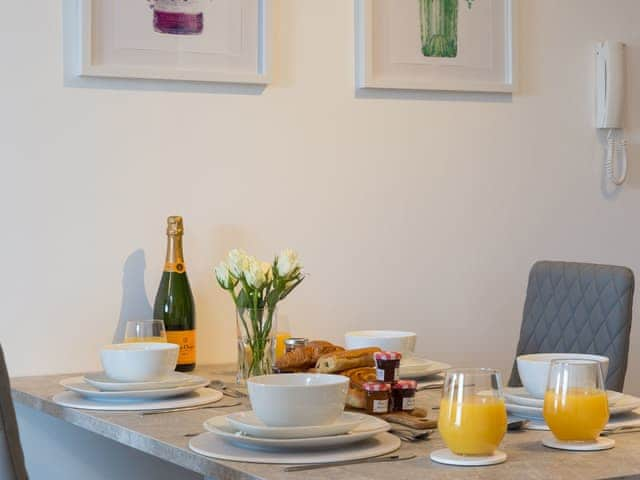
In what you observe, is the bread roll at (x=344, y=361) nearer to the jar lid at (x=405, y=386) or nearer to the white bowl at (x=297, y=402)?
the jar lid at (x=405, y=386)

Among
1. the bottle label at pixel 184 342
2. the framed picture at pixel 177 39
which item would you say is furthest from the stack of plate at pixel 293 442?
the framed picture at pixel 177 39

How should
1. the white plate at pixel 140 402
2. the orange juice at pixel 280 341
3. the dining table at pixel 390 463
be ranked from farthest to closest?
the orange juice at pixel 280 341
the white plate at pixel 140 402
the dining table at pixel 390 463

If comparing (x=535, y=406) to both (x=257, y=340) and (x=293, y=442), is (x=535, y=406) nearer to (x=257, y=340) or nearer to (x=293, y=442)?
(x=293, y=442)

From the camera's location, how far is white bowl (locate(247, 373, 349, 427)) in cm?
144

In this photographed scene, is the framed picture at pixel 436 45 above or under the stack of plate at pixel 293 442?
above

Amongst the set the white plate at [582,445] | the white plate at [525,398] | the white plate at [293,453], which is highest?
the white plate at [525,398]

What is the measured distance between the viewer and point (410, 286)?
8.89 feet

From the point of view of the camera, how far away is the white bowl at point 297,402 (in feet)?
4.72

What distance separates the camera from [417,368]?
82.6 inches

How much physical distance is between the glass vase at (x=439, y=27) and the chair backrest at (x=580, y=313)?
23.5 inches

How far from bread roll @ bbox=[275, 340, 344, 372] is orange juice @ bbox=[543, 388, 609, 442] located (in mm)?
611

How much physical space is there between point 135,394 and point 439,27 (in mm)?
1327

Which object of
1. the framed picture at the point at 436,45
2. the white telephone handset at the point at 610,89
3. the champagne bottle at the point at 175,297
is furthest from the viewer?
the white telephone handset at the point at 610,89

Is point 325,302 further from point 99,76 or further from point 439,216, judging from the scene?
point 99,76
